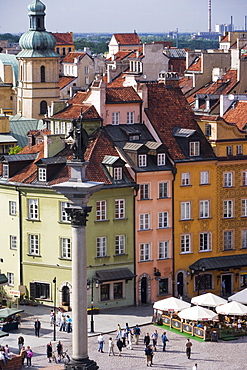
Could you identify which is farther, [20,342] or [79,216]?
[20,342]

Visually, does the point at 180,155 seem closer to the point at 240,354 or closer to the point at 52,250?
the point at 52,250

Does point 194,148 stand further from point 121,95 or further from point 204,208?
point 121,95

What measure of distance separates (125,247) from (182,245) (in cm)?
510

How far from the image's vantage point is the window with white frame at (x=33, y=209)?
293ft

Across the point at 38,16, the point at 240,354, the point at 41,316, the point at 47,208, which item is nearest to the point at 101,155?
the point at 47,208

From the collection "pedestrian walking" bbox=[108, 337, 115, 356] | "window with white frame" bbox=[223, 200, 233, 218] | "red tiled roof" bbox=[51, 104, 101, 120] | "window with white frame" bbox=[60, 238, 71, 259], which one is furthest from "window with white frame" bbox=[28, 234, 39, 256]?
"window with white frame" bbox=[223, 200, 233, 218]

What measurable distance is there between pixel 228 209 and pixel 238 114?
12.3 meters

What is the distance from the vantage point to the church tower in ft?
497

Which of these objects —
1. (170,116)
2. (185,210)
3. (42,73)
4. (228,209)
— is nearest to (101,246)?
(185,210)

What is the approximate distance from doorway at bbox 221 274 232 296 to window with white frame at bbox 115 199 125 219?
1016cm

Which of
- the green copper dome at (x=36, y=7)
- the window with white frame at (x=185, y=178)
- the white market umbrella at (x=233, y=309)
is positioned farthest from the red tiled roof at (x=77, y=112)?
the green copper dome at (x=36, y=7)

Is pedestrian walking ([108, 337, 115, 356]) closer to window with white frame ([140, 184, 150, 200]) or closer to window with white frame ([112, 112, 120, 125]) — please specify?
window with white frame ([140, 184, 150, 200])

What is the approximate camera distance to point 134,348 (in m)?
79.5

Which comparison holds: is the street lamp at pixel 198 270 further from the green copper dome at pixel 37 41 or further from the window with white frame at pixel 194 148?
the green copper dome at pixel 37 41
